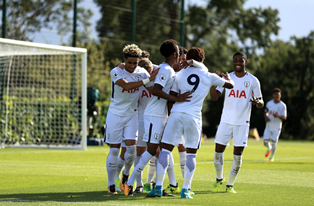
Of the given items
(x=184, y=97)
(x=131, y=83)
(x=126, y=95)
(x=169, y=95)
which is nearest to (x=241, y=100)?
(x=184, y=97)

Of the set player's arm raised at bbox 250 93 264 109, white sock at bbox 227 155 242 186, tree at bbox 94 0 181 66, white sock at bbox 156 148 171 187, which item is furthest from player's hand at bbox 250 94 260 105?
tree at bbox 94 0 181 66

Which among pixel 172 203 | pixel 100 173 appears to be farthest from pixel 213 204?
pixel 100 173

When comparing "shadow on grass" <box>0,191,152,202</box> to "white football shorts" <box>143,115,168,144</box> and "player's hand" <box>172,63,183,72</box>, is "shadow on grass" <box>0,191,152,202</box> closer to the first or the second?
"white football shorts" <box>143,115,168,144</box>

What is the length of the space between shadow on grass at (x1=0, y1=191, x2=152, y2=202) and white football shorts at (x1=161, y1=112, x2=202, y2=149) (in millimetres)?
951

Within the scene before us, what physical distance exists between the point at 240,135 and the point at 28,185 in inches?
142

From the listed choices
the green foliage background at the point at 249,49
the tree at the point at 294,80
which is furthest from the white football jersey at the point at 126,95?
the tree at the point at 294,80

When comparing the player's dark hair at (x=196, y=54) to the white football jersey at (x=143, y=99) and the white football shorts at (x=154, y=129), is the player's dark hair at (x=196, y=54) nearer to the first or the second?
the white football shorts at (x=154, y=129)

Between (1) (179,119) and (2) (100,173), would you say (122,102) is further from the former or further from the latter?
(2) (100,173)

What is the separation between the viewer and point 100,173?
10797 mm

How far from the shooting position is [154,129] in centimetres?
744

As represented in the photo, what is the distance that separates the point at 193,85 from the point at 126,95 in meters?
1.16

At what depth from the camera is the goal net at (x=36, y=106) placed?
18453mm

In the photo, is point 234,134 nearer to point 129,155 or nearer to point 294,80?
point 129,155

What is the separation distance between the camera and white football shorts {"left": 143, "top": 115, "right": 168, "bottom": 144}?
743 cm
